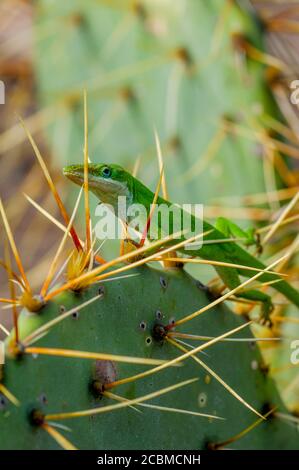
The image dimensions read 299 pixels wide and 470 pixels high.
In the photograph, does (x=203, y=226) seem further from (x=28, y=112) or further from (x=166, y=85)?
(x=28, y=112)

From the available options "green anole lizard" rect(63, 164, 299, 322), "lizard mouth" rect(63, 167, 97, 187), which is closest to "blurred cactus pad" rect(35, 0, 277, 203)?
"green anole lizard" rect(63, 164, 299, 322)

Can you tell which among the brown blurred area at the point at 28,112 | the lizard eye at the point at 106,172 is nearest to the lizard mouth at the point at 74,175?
the lizard eye at the point at 106,172

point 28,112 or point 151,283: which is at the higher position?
point 28,112

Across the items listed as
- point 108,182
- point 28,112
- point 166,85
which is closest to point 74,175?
point 108,182

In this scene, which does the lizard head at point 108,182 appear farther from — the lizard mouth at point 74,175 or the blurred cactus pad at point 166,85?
the blurred cactus pad at point 166,85

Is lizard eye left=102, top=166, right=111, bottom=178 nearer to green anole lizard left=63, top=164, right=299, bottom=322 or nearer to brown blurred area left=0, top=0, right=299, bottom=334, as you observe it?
green anole lizard left=63, top=164, right=299, bottom=322
